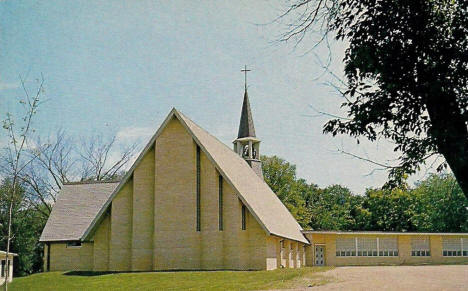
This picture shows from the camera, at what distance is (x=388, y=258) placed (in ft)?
150

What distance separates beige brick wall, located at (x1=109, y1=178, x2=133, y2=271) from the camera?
31.8 metres

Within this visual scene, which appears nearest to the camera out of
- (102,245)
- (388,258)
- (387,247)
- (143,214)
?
(143,214)

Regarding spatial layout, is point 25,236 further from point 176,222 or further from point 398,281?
point 398,281

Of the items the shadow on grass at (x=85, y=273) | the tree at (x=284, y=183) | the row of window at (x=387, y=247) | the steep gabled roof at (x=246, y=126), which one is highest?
the steep gabled roof at (x=246, y=126)

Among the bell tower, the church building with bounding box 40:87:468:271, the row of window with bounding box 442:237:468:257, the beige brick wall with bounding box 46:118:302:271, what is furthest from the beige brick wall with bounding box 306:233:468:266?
the beige brick wall with bounding box 46:118:302:271

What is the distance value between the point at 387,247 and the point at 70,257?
980 inches

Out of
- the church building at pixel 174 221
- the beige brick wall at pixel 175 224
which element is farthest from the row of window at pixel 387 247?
the beige brick wall at pixel 175 224

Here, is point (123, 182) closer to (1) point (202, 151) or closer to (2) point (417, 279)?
(1) point (202, 151)

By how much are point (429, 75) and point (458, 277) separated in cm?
1825

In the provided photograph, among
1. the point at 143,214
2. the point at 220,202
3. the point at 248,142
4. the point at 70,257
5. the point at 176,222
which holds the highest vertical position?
the point at 248,142

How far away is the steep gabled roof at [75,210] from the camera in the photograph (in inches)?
1347

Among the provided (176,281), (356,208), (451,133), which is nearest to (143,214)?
(176,281)

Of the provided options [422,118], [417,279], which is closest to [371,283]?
[417,279]

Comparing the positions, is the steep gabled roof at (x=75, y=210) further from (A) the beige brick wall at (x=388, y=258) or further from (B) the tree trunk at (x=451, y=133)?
(B) the tree trunk at (x=451, y=133)
